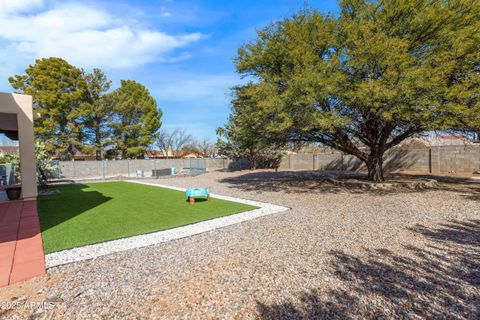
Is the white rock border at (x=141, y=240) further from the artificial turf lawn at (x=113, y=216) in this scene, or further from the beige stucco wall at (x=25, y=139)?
the beige stucco wall at (x=25, y=139)

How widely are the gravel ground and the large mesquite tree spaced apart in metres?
4.05

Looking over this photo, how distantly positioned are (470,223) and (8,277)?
892 centimetres

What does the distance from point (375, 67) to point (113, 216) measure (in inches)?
388

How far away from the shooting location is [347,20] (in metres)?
9.75

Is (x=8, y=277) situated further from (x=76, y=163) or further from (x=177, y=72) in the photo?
(x=76, y=163)

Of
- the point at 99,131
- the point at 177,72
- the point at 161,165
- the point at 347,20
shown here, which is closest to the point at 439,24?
the point at 347,20

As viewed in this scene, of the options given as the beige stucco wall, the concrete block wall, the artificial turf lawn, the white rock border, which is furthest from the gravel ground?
the concrete block wall

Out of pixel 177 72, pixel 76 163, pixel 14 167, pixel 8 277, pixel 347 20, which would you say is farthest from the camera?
pixel 76 163

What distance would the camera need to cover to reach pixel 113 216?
6887 millimetres

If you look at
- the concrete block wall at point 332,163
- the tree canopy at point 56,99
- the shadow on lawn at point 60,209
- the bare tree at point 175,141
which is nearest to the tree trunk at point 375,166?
the concrete block wall at point 332,163

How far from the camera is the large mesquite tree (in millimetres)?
7691

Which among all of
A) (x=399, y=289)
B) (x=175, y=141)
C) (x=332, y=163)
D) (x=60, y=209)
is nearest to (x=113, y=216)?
(x=60, y=209)

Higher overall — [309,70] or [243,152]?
[309,70]

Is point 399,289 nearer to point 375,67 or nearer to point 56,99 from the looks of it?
point 375,67
